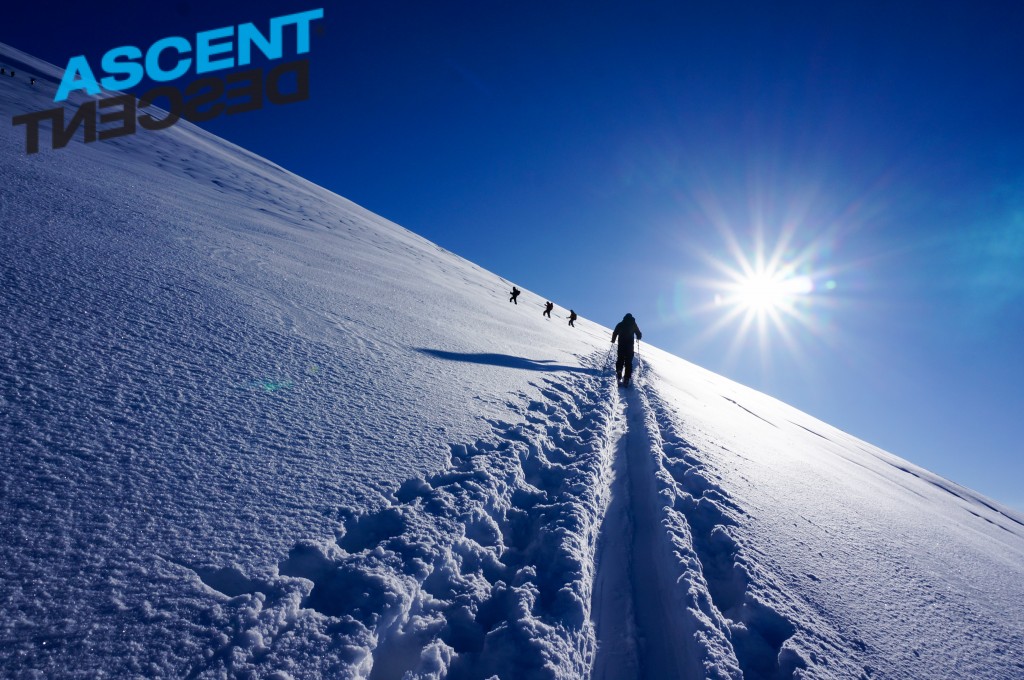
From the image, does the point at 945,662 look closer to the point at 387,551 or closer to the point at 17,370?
the point at 387,551

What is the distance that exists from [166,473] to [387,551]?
1.34 metres

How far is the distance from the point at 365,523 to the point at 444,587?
627 millimetres

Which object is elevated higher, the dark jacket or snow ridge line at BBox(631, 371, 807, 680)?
the dark jacket

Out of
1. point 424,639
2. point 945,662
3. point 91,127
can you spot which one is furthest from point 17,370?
point 91,127

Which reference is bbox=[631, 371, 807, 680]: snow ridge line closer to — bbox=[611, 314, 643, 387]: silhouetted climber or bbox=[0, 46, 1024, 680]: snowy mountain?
bbox=[0, 46, 1024, 680]: snowy mountain

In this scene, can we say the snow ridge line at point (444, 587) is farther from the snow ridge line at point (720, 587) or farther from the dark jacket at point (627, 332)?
the dark jacket at point (627, 332)

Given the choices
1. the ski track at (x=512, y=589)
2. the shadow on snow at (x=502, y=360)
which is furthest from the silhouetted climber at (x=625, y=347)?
the ski track at (x=512, y=589)

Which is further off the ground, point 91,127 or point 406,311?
point 91,127

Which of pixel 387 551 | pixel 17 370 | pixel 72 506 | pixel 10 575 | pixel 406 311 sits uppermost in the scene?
pixel 406 311

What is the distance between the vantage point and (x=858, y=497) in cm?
567

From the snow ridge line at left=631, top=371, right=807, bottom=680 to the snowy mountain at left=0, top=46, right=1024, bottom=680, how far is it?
0.9 inches

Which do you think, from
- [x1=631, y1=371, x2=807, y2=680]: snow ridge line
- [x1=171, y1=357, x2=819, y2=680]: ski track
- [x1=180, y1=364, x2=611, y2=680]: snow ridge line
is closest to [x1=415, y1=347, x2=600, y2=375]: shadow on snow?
[x1=171, y1=357, x2=819, y2=680]: ski track

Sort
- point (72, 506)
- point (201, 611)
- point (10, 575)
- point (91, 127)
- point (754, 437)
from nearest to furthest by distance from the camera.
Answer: point (10, 575) < point (201, 611) < point (72, 506) < point (754, 437) < point (91, 127)

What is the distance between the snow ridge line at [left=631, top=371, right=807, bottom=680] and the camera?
2430 millimetres
